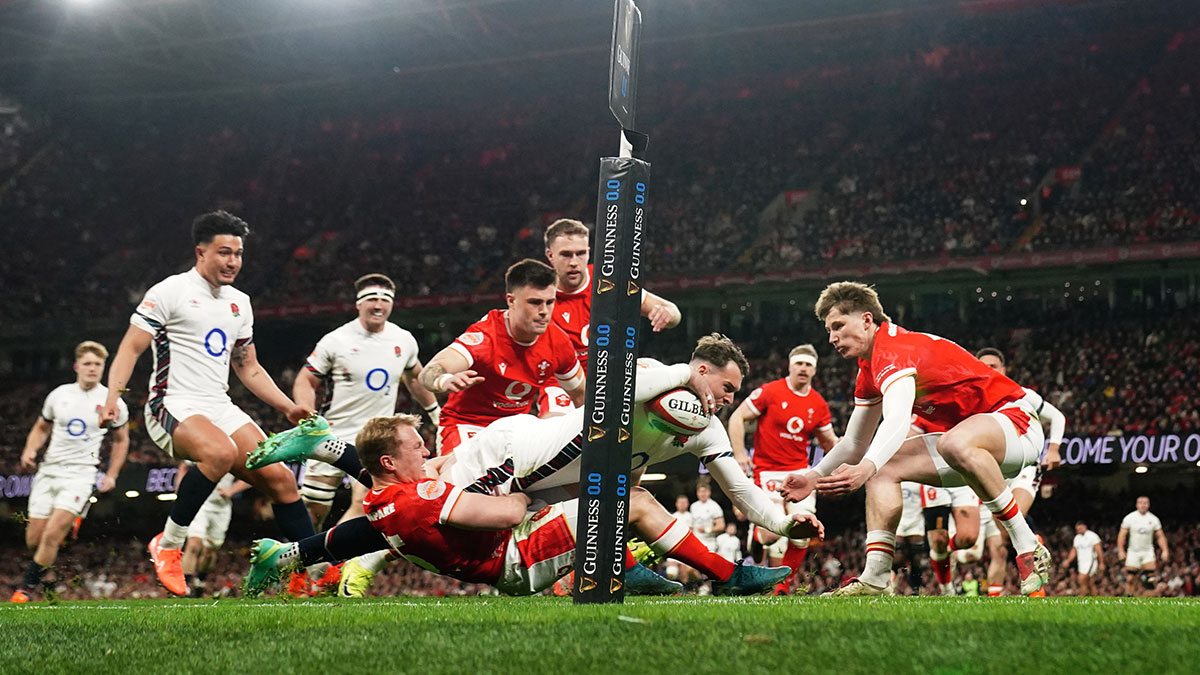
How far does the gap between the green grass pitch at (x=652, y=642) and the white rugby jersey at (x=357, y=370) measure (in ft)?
16.3

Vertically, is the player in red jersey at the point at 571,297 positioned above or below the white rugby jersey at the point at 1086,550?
above

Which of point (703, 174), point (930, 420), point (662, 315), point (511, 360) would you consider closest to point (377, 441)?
point (511, 360)

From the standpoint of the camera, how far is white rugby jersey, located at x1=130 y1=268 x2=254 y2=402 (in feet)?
26.7

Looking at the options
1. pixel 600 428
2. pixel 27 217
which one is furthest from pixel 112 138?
pixel 600 428

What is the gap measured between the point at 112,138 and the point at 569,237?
32.1 meters

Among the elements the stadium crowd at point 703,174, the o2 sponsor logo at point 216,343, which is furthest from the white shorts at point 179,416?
the stadium crowd at point 703,174

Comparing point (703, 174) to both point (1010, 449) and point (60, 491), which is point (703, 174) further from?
point (1010, 449)

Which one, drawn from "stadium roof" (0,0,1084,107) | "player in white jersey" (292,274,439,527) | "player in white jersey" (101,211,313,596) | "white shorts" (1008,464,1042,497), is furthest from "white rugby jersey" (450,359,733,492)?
"stadium roof" (0,0,1084,107)

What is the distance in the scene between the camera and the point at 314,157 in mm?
34844

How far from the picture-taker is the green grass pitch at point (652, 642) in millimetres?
3180

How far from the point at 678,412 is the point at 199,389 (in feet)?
13.0

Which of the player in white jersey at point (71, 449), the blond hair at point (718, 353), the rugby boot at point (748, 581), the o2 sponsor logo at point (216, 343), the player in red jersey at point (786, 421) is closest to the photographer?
the blond hair at point (718, 353)

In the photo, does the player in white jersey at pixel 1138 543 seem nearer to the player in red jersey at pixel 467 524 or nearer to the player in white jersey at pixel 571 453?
the player in white jersey at pixel 571 453

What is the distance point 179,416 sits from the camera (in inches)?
314
